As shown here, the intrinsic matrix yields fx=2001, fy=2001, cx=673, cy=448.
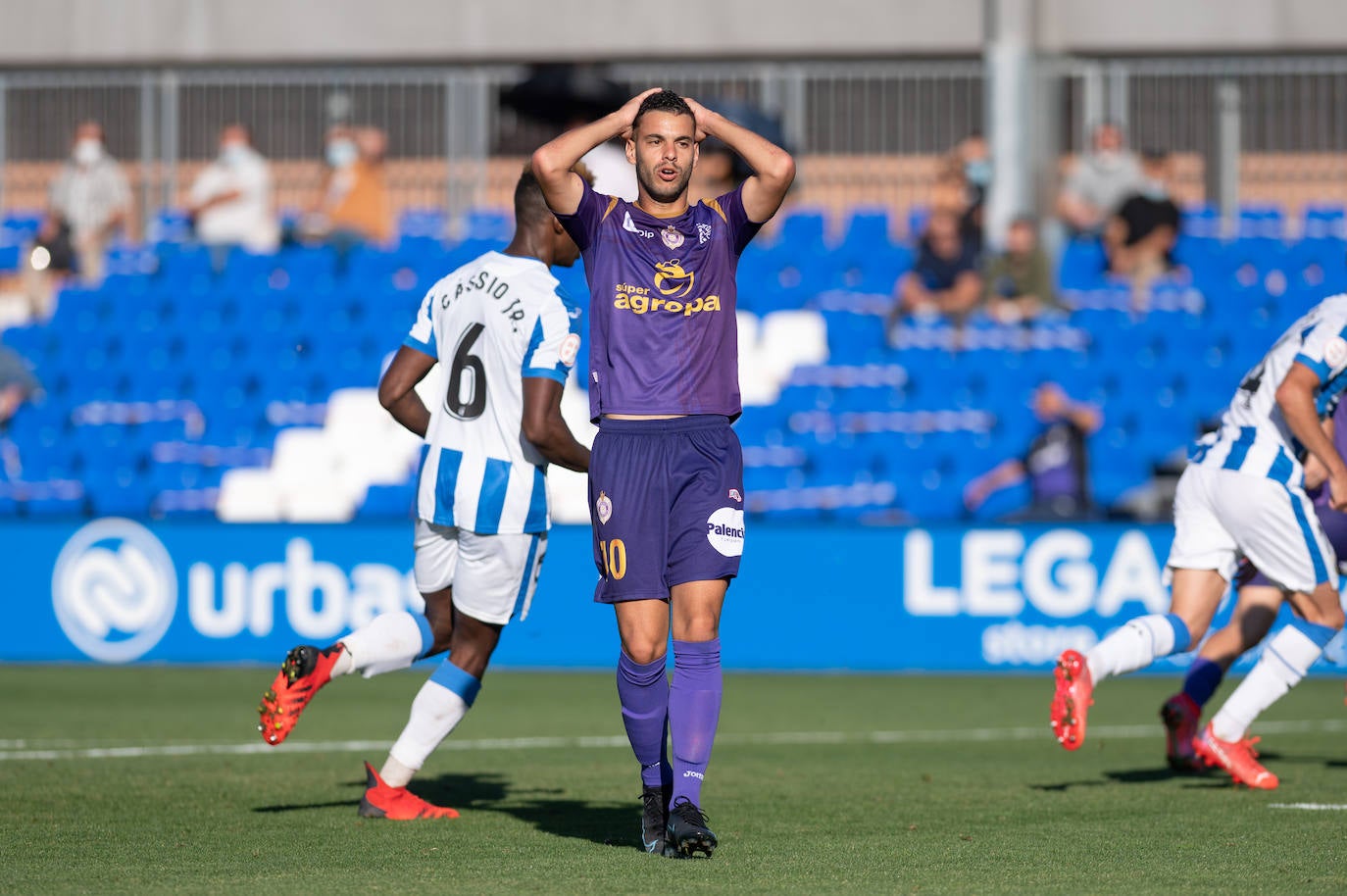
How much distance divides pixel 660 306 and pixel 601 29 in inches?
617

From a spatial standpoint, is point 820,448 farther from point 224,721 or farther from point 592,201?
point 592,201

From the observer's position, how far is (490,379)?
7.09 m

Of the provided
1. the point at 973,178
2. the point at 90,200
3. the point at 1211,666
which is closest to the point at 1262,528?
the point at 1211,666

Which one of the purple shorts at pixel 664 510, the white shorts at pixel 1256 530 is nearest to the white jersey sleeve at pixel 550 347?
the purple shorts at pixel 664 510

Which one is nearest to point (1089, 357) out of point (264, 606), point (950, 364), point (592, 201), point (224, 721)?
point (950, 364)

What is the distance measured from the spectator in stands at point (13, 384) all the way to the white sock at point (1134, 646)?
13.7 metres

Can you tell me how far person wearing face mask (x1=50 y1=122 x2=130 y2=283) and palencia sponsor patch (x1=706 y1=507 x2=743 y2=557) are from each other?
16.2m

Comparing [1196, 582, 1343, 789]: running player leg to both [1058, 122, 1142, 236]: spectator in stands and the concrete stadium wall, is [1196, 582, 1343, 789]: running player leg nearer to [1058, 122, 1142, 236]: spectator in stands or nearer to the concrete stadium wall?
[1058, 122, 1142, 236]: spectator in stands

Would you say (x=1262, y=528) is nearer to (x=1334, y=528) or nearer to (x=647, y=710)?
(x=1334, y=528)

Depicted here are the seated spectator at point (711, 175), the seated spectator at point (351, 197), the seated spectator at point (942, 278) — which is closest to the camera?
the seated spectator at point (942, 278)

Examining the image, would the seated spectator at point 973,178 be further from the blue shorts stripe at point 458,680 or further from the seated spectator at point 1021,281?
the blue shorts stripe at point 458,680

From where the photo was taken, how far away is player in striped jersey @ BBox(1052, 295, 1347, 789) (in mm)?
7559

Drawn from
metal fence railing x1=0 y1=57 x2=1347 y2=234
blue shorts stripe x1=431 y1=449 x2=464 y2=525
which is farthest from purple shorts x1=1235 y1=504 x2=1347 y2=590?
metal fence railing x1=0 y1=57 x2=1347 y2=234

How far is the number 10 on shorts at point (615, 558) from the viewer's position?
6074 millimetres
